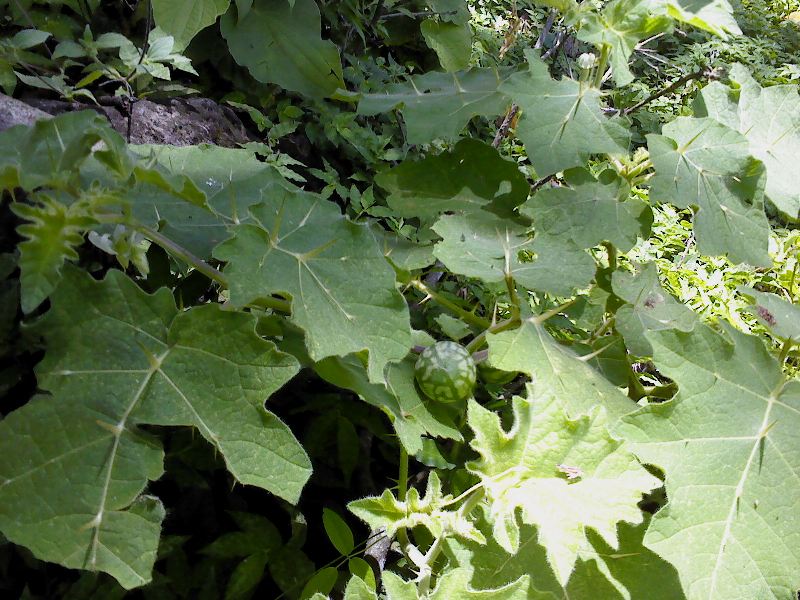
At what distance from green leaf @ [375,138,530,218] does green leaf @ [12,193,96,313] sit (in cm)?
109

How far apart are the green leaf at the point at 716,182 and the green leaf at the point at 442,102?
1.50 ft

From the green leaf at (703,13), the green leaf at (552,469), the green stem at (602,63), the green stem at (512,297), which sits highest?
the green leaf at (703,13)

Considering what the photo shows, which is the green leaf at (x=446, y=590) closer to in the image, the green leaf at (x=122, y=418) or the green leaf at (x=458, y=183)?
the green leaf at (x=122, y=418)

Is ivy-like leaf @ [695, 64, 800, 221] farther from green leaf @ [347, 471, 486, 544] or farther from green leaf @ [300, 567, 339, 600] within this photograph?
green leaf @ [300, 567, 339, 600]

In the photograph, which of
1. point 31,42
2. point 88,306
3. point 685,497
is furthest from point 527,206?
point 31,42

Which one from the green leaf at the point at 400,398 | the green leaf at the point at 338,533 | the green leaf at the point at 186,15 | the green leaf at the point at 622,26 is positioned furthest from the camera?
the green leaf at the point at 186,15

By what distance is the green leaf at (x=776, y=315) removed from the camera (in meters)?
1.55

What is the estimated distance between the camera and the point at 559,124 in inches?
68.1

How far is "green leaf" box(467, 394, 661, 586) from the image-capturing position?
110cm

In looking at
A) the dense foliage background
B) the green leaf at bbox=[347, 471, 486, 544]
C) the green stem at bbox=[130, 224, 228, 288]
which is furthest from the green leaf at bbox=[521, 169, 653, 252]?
the green stem at bbox=[130, 224, 228, 288]

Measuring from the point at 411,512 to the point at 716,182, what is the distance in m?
1.21

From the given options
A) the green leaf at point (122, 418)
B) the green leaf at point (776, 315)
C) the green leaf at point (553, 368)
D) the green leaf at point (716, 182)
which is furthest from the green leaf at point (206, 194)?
the green leaf at point (776, 315)

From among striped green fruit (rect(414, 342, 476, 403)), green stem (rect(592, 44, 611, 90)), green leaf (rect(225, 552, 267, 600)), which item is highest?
green stem (rect(592, 44, 611, 90))

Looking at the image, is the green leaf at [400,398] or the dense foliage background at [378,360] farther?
the green leaf at [400,398]
